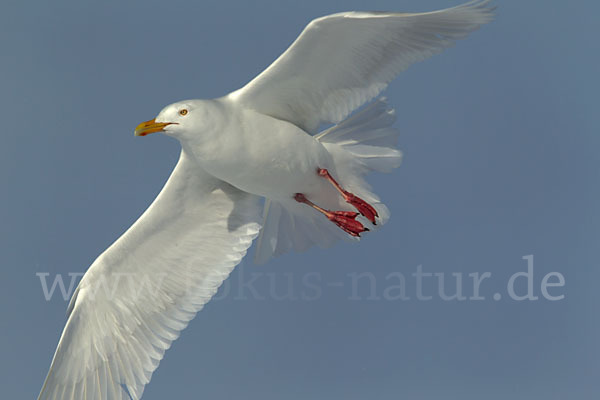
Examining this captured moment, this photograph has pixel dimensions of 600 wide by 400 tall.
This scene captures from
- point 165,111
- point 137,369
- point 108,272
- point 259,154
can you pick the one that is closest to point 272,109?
point 259,154

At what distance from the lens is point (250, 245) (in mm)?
8297

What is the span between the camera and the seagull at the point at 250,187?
23.2ft

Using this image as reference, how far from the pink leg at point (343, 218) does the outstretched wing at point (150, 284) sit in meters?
0.59

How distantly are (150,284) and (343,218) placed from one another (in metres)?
1.89

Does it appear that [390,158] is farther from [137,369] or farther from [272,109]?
[137,369]

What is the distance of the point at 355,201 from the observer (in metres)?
7.69

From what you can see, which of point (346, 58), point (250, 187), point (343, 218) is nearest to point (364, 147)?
point (343, 218)

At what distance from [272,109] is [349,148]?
2.65 feet

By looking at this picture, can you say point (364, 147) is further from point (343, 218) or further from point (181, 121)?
point (181, 121)

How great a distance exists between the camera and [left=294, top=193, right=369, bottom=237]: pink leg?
777cm

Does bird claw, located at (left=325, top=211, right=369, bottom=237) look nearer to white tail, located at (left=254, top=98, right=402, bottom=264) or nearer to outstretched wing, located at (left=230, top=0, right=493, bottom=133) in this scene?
white tail, located at (left=254, top=98, right=402, bottom=264)

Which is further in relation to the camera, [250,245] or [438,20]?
[250,245]

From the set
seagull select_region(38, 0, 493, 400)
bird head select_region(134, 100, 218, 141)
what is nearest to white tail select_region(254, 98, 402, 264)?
seagull select_region(38, 0, 493, 400)

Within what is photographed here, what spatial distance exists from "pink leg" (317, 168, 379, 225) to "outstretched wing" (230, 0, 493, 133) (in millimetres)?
491
